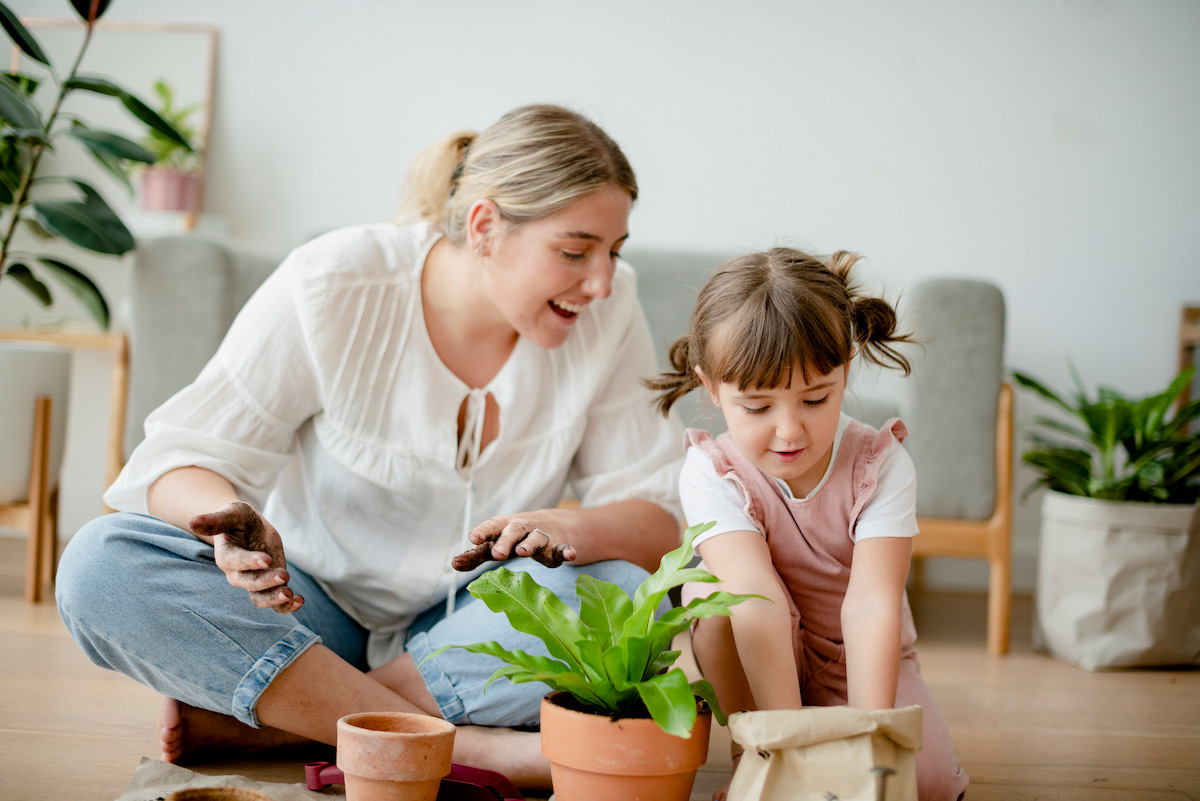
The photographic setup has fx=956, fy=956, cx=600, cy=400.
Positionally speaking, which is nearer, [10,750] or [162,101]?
[10,750]

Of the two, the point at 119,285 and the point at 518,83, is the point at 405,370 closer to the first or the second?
the point at 518,83

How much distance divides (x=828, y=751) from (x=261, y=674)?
609 mm

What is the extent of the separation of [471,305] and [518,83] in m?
1.63

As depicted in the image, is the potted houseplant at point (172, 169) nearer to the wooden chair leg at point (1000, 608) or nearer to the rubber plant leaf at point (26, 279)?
the rubber plant leaf at point (26, 279)

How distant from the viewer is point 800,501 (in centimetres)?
110

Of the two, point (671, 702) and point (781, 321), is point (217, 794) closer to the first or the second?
point (671, 702)

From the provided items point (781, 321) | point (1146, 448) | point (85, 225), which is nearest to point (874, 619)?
point (781, 321)

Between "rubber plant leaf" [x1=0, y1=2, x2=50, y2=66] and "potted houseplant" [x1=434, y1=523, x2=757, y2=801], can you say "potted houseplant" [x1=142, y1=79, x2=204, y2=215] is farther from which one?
"potted houseplant" [x1=434, y1=523, x2=757, y2=801]

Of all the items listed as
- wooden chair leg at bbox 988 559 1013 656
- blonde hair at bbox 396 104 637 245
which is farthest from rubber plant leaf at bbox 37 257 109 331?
wooden chair leg at bbox 988 559 1013 656

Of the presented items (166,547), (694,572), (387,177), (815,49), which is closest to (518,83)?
(387,177)

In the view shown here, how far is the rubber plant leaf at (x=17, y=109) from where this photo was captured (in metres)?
1.78

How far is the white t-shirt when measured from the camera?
3.46 ft

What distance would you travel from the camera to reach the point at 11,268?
2.04 metres

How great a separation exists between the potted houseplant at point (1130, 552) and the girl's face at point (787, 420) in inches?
46.8
